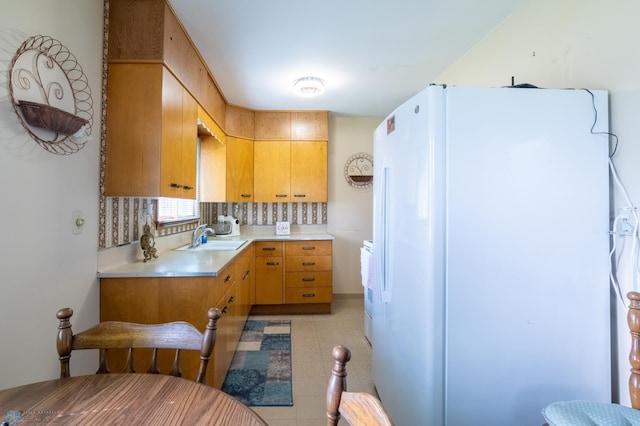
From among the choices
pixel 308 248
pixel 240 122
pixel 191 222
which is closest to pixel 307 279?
pixel 308 248

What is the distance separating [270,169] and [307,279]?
4.83 feet

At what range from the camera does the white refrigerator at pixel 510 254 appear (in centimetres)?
121

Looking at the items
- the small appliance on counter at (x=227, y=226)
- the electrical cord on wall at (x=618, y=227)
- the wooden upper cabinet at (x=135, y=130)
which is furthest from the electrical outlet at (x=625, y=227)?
the small appliance on counter at (x=227, y=226)

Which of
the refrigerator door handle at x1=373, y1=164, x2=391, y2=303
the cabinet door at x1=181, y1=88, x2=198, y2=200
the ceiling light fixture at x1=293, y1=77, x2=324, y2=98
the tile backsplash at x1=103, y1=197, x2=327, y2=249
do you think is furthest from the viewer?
the ceiling light fixture at x1=293, y1=77, x2=324, y2=98

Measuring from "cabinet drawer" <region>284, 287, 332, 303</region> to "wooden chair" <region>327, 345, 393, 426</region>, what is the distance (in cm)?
283

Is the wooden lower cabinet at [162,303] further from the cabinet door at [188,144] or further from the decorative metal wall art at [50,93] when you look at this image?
the decorative metal wall art at [50,93]

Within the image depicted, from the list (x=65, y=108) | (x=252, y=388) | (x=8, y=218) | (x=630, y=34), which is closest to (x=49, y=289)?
(x=8, y=218)

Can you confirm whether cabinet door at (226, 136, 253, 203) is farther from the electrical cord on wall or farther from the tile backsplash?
the electrical cord on wall

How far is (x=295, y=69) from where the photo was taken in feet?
8.66

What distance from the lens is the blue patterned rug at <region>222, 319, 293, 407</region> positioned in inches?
77.2

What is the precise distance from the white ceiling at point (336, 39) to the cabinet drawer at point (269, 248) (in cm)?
170

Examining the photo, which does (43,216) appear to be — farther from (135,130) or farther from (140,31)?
(140,31)

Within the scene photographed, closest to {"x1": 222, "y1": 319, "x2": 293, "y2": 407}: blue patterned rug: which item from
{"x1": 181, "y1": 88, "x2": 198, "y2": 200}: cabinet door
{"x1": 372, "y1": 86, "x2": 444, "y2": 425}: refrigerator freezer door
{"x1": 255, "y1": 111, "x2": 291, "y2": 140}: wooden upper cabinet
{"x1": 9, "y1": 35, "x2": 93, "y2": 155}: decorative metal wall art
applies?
{"x1": 372, "y1": 86, "x2": 444, "y2": 425}: refrigerator freezer door

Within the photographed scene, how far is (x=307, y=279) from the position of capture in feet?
11.4
